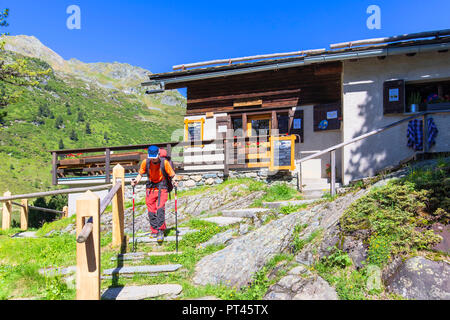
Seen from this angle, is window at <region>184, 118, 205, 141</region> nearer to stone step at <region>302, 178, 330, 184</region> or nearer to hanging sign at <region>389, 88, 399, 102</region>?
stone step at <region>302, 178, 330, 184</region>

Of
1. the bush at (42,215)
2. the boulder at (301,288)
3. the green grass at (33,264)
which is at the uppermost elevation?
the boulder at (301,288)

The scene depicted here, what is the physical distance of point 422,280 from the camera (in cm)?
351

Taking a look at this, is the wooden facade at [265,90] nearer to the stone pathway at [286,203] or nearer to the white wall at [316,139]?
the white wall at [316,139]

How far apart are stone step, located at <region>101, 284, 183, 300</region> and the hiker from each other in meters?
2.06

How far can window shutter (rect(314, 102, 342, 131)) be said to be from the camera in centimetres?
1137

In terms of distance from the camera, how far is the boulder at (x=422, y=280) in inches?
133

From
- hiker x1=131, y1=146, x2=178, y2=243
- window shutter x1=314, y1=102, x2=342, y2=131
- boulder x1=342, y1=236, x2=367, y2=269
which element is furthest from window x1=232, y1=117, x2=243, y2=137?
boulder x1=342, y1=236, x2=367, y2=269

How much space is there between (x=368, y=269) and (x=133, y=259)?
12.4 ft

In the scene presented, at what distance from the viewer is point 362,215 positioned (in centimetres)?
480

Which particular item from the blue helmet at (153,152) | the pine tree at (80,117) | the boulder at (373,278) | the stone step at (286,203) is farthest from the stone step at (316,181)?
the pine tree at (80,117)

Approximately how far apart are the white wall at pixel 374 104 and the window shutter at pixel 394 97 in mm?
168

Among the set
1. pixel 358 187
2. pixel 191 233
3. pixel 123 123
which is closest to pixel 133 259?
pixel 191 233
